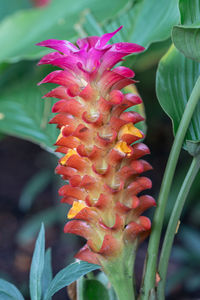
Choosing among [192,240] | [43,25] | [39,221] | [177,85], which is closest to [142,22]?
[177,85]

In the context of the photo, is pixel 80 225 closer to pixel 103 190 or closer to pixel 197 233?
pixel 103 190

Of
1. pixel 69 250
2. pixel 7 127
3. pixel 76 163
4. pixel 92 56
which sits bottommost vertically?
pixel 69 250

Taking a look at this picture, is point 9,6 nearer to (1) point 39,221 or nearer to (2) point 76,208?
(1) point 39,221

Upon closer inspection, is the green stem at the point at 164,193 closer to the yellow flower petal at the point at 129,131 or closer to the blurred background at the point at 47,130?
the yellow flower petal at the point at 129,131

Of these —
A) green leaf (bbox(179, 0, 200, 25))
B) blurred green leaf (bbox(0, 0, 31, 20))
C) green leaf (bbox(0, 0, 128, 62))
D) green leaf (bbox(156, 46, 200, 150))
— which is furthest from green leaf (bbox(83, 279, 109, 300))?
blurred green leaf (bbox(0, 0, 31, 20))

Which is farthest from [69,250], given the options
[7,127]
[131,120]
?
[131,120]

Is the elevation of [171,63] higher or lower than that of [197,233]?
higher
